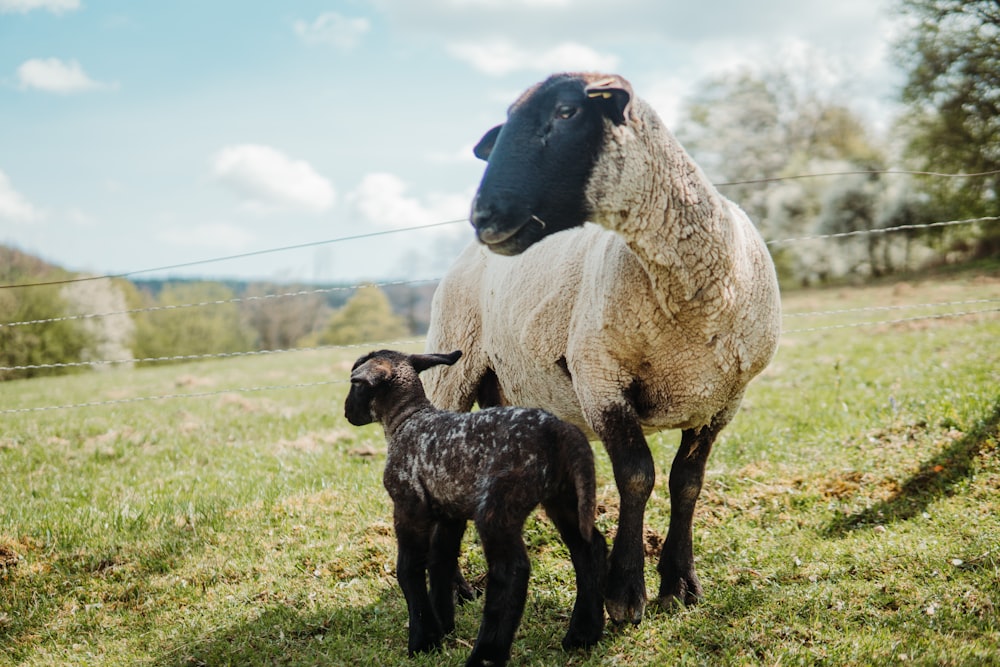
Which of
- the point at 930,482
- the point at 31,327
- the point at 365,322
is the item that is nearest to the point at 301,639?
the point at 930,482

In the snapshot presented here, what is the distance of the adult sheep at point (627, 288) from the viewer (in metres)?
3.75

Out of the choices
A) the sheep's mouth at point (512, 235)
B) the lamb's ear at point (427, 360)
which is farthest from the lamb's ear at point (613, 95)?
the lamb's ear at point (427, 360)

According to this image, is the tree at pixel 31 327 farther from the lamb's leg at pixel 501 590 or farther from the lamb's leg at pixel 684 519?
the lamb's leg at pixel 501 590

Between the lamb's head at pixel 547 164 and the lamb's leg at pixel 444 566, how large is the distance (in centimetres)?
162

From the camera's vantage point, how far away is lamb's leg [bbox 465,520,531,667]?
3.64 m

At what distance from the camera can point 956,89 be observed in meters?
30.9

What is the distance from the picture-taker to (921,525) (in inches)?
211

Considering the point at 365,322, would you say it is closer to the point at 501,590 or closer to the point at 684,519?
the point at 684,519

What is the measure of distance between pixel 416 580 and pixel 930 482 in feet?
14.3

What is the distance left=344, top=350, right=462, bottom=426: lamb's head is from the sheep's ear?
1277mm

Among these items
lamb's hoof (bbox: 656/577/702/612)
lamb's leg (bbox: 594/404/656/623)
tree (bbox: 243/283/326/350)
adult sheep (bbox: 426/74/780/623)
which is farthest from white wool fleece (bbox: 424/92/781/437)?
tree (bbox: 243/283/326/350)

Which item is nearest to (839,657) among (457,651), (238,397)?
(457,651)

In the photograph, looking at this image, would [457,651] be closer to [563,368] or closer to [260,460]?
[563,368]

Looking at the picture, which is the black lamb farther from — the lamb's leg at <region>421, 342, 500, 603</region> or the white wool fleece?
the lamb's leg at <region>421, 342, 500, 603</region>
